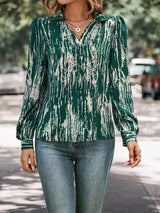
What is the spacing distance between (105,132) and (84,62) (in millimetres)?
364

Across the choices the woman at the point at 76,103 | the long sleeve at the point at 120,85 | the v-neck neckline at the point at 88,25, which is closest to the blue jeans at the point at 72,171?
the woman at the point at 76,103

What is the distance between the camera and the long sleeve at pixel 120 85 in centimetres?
273

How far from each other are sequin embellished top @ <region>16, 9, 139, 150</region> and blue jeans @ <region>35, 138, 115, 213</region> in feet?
0.15

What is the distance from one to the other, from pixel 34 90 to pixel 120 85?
0.44 metres

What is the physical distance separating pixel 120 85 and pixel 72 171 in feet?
1.64

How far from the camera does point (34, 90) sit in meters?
2.73

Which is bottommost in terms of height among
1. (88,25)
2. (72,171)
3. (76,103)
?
(72,171)

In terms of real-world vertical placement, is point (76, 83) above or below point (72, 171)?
above

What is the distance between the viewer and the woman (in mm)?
2633

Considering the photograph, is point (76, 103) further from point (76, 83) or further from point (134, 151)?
point (134, 151)

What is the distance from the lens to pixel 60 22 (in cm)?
275

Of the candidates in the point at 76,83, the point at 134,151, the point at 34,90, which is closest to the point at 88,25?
the point at 76,83

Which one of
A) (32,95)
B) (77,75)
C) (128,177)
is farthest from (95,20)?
(128,177)

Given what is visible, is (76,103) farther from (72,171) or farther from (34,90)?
(72,171)
